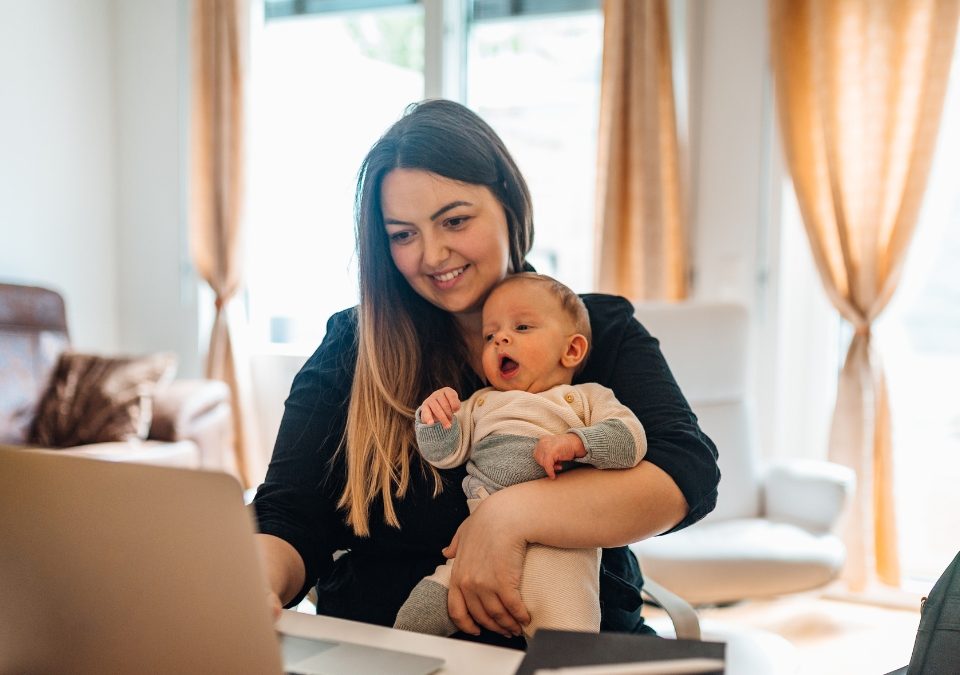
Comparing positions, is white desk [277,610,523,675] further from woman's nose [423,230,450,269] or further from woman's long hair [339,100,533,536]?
woman's nose [423,230,450,269]

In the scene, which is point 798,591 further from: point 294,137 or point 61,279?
point 61,279

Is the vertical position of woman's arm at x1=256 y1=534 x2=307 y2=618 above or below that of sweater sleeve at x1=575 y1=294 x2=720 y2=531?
below

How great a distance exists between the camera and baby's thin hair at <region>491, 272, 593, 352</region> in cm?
139

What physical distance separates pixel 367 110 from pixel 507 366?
3.14 meters

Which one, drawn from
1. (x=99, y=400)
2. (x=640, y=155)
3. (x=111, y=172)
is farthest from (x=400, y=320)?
(x=111, y=172)

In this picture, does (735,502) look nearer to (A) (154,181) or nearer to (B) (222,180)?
(B) (222,180)

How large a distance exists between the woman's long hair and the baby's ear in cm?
18

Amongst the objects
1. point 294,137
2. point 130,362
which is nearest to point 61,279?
point 130,362

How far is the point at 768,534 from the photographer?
2.66m

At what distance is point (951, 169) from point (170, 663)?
3375 millimetres

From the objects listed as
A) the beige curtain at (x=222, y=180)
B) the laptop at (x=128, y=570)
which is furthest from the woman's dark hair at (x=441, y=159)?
the beige curtain at (x=222, y=180)

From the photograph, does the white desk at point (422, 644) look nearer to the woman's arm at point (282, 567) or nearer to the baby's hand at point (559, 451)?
the woman's arm at point (282, 567)

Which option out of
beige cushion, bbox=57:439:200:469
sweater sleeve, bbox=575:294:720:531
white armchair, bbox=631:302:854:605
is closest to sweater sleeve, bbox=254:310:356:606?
sweater sleeve, bbox=575:294:720:531

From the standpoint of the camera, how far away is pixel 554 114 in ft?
12.9
